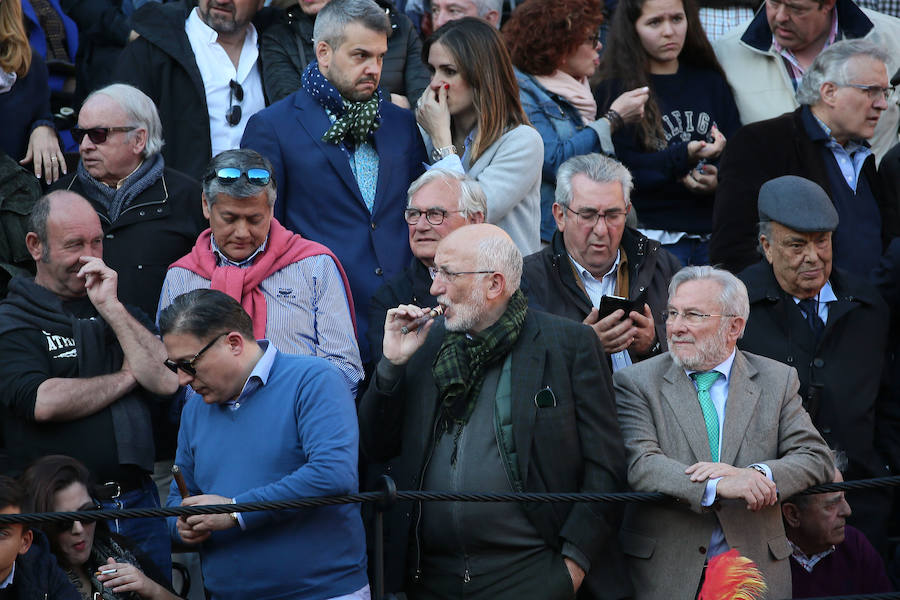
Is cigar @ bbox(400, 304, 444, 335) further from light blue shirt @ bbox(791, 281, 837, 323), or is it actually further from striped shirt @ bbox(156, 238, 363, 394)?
light blue shirt @ bbox(791, 281, 837, 323)

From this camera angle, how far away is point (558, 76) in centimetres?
734

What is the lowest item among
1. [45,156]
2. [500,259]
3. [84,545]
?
[84,545]

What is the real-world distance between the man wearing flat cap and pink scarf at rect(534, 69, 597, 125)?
4.85 ft

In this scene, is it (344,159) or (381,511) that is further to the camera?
(344,159)

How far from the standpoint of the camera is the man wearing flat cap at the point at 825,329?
5.76m

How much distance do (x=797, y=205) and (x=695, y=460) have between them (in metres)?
1.49

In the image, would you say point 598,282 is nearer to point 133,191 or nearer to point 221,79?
point 133,191

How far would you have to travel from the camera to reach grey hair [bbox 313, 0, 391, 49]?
6227mm

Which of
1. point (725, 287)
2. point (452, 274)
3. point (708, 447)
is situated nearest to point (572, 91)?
point (725, 287)

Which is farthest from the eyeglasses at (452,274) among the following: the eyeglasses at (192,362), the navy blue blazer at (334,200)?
the navy blue blazer at (334,200)

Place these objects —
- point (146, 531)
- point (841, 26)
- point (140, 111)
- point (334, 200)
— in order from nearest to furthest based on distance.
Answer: point (146, 531)
point (334, 200)
point (140, 111)
point (841, 26)

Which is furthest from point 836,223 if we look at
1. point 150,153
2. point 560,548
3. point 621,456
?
point 150,153

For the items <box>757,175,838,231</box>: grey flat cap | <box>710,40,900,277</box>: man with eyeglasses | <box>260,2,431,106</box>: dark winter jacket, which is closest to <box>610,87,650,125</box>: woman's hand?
<box>710,40,900,277</box>: man with eyeglasses

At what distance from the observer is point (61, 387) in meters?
5.41
